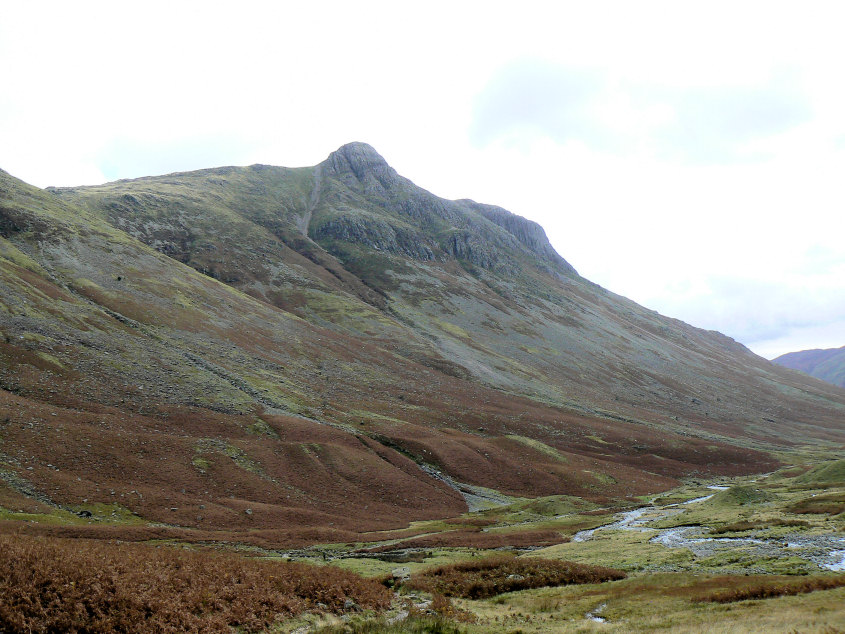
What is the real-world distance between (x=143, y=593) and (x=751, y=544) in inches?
1752

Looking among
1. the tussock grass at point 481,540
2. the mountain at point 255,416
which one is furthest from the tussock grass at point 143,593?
the mountain at point 255,416

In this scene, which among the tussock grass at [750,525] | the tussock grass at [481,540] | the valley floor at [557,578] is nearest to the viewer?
the valley floor at [557,578]

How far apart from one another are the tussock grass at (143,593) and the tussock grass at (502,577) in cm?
831

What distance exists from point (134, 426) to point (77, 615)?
56632 mm

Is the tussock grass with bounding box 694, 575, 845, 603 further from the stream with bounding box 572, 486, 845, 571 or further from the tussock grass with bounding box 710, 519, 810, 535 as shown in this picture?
the tussock grass with bounding box 710, 519, 810, 535

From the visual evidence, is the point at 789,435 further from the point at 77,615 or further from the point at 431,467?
the point at 77,615

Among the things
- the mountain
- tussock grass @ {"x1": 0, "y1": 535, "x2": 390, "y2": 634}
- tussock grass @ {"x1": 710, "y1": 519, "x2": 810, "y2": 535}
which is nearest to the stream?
tussock grass @ {"x1": 710, "y1": 519, "x2": 810, "y2": 535}

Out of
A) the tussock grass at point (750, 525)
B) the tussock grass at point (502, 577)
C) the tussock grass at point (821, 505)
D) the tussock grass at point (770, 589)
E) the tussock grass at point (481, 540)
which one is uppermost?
the tussock grass at point (770, 589)

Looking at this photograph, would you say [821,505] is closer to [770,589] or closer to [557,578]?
[770,589]

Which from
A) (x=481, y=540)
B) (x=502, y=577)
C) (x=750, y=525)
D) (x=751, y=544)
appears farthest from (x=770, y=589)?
(x=481, y=540)

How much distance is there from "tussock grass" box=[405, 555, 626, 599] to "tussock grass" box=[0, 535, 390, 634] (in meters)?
8.31

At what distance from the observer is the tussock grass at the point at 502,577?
3132 cm

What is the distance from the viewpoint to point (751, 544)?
39.0 meters

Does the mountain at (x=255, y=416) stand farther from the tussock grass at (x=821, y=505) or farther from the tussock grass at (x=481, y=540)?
the tussock grass at (x=821, y=505)
